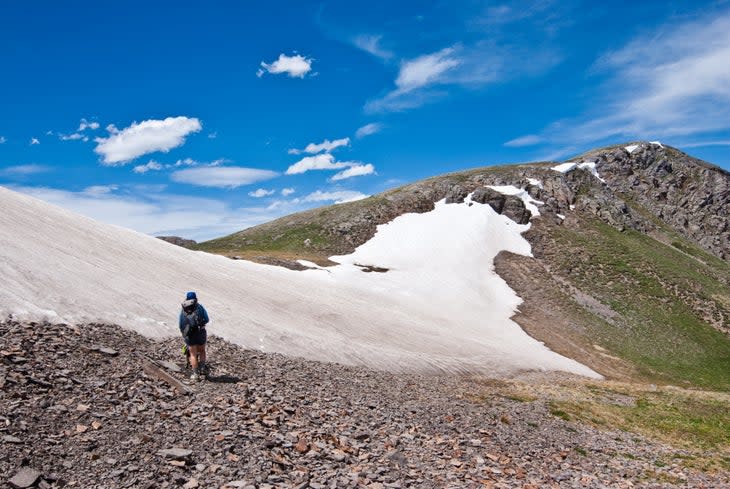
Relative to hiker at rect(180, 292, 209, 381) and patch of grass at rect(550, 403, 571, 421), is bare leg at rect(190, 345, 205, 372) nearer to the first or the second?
hiker at rect(180, 292, 209, 381)

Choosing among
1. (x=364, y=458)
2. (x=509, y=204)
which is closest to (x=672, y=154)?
(x=509, y=204)

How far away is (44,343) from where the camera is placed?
1623 cm

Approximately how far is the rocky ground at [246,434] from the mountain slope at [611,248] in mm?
34722

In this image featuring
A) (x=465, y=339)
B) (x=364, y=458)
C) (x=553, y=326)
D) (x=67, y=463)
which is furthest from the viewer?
(x=553, y=326)

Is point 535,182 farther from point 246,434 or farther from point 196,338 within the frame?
point 246,434

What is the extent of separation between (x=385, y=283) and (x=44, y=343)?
155 feet

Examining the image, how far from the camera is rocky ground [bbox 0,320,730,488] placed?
433 inches

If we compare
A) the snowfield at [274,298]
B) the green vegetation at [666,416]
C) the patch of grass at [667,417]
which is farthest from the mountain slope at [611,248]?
the patch of grass at [667,417]

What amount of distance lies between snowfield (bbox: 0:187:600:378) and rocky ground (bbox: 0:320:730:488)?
4711 mm

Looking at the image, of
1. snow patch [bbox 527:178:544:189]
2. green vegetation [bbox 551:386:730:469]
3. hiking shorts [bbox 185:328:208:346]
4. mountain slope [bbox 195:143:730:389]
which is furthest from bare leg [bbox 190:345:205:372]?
snow patch [bbox 527:178:544:189]

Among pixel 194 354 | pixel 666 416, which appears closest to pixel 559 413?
pixel 666 416

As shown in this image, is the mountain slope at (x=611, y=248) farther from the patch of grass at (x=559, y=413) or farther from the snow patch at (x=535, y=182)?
the patch of grass at (x=559, y=413)

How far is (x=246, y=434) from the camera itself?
516 inches

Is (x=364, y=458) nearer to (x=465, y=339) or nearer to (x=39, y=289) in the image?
(x=39, y=289)
